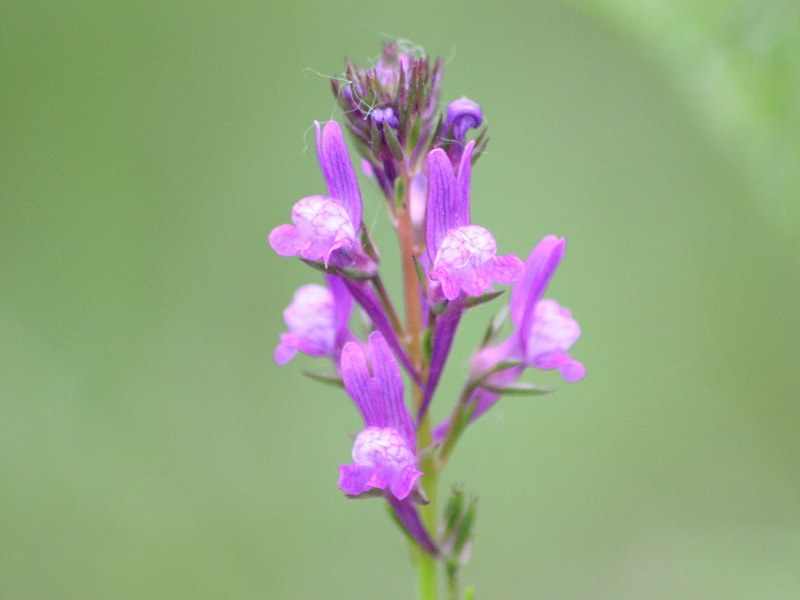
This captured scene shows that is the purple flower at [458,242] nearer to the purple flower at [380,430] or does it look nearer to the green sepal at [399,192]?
the green sepal at [399,192]

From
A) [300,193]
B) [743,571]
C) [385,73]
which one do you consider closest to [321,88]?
[300,193]

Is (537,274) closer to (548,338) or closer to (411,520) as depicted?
(548,338)

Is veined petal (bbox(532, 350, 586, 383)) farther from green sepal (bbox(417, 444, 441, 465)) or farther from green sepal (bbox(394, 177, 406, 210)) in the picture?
green sepal (bbox(394, 177, 406, 210))

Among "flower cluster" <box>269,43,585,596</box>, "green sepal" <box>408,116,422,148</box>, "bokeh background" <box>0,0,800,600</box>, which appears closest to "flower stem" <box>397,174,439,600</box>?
"flower cluster" <box>269,43,585,596</box>

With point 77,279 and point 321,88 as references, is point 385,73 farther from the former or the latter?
point 321,88

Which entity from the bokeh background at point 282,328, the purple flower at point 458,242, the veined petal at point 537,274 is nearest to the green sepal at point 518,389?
the veined petal at point 537,274

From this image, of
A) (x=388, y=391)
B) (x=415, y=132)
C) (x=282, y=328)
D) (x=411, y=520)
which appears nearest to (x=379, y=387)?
(x=388, y=391)
